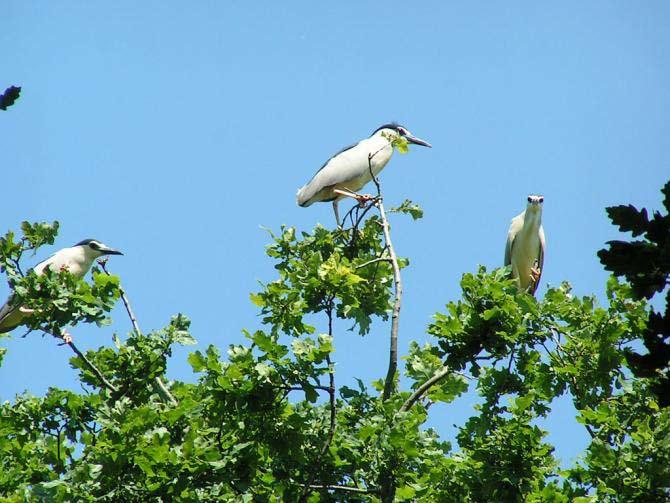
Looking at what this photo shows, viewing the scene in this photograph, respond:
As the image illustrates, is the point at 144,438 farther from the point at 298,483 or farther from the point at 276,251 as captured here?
the point at 276,251

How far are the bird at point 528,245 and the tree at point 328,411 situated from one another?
11.5 feet

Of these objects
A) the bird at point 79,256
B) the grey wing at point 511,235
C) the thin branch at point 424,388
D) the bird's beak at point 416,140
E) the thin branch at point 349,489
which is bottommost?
the thin branch at point 349,489

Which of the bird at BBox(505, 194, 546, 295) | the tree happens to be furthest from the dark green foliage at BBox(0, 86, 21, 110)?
the bird at BBox(505, 194, 546, 295)

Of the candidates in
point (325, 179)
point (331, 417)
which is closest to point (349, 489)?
point (331, 417)

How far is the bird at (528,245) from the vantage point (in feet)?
34.4

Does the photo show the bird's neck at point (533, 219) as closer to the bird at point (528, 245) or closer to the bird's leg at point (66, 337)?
the bird at point (528, 245)

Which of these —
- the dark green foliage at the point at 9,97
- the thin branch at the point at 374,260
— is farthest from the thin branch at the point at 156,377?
the dark green foliage at the point at 9,97

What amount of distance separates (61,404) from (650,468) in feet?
14.2

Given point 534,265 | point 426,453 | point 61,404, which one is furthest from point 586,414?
point 534,265

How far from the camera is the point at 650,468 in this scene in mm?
5465

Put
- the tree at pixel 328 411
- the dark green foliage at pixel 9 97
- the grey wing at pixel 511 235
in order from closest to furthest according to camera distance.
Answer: the dark green foliage at pixel 9 97
the tree at pixel 328 411
the grey wing at pixel 511 235

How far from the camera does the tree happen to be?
581 centimetres

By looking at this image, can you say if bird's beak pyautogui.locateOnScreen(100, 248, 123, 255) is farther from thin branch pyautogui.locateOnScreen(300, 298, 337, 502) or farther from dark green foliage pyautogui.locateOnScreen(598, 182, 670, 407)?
dark green foliage pyautogui.locateOnScreen(598, 182, 670, 407)

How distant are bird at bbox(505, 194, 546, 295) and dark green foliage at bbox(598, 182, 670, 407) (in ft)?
25.2
